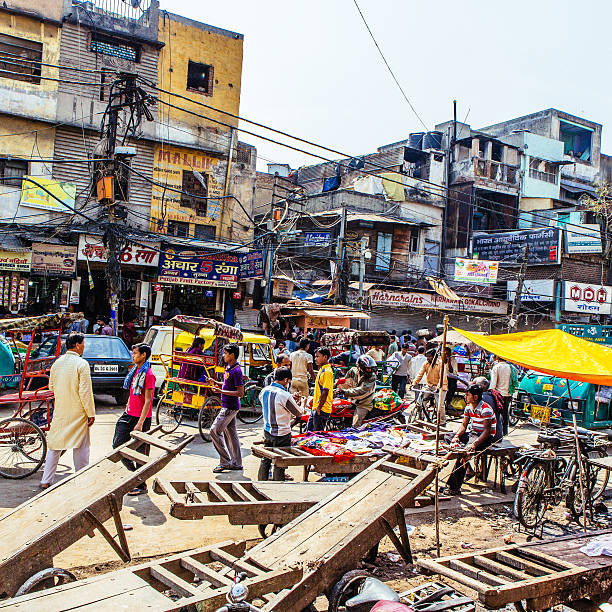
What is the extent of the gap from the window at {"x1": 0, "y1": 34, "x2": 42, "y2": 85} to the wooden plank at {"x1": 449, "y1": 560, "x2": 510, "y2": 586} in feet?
75.7

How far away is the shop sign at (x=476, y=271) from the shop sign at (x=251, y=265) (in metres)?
12.1

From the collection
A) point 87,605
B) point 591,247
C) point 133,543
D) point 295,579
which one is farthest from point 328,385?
point 591,247

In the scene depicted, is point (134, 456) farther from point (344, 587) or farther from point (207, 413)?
point (207, 413)

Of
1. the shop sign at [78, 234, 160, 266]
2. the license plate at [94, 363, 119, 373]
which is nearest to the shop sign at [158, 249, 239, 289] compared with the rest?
the shop sign at [78, 234, 160, 266]

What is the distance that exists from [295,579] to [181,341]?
10400 mm

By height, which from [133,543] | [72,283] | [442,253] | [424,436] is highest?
[442,253]

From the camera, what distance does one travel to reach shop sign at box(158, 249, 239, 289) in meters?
22.4

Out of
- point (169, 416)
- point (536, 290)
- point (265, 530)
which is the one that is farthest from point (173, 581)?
point (536, 290)

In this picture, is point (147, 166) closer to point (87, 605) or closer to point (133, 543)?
point (133, 543)

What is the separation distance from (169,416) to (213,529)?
6.18 meters

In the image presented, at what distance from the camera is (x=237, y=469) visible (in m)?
9.18

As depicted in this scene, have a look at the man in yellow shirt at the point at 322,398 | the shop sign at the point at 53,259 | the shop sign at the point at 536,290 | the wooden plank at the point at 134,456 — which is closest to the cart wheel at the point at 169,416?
the man in yellow shirt at the point at 322,398

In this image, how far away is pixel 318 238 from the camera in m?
26.5

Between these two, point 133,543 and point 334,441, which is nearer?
point 133,543
